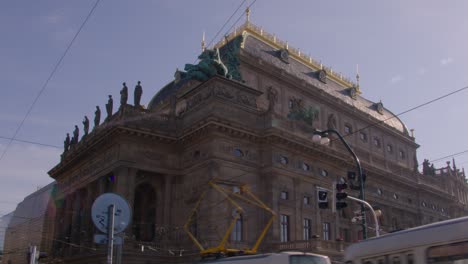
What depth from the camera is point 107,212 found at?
12.2 m

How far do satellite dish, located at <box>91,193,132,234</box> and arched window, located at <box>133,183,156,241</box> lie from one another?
26.5 meters

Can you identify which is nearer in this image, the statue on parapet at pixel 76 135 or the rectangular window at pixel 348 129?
the statue on parapet at pixel 76 135

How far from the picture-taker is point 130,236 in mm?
34844

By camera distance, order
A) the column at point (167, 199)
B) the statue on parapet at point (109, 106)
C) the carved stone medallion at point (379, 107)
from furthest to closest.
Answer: the carved stone medallion at point (379, 107), the statue on parapet at point (109, 106), the column at point (167, 199)

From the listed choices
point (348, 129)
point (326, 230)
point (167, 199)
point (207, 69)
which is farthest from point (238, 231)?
point (348, 129)

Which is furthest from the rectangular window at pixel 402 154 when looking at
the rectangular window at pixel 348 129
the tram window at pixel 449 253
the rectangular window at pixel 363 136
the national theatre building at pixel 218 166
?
the tram window at pixel 449 253

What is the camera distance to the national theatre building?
3522 centimetres

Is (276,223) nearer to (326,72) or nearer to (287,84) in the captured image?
(287,84)

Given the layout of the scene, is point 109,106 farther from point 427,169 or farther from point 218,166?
point 427,169

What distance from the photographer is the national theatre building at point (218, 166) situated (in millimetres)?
35219

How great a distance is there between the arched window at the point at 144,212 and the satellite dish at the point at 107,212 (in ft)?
86.9

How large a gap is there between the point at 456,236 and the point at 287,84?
38.1 meters

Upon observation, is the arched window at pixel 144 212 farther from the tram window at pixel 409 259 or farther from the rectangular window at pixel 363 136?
the tram window at pixel 409 259

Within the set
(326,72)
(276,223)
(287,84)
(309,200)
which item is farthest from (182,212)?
(326,72)
